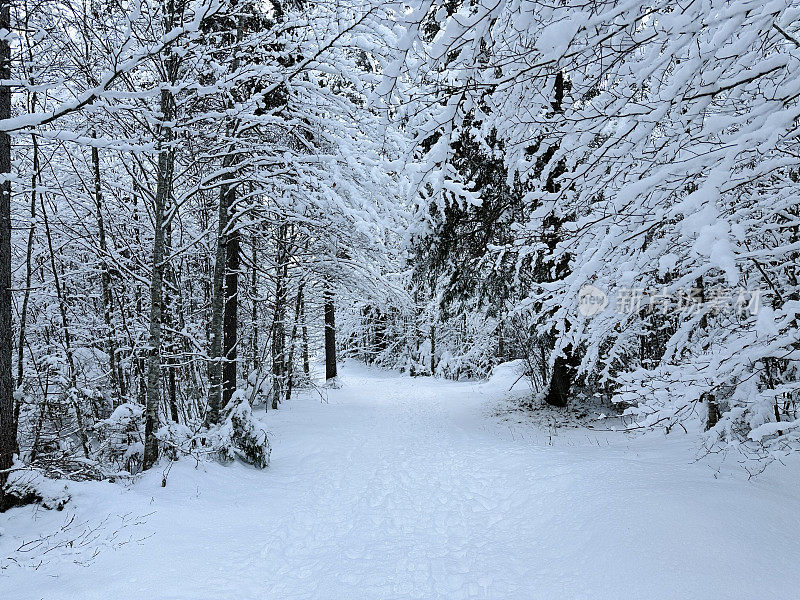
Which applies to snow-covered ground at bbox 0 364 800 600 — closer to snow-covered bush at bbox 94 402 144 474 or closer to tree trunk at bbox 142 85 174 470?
tree trunk at bbox 142 85 174 470

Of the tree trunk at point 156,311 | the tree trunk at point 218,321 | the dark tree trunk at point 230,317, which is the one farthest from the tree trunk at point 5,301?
the dark tree trunk at point 230,317

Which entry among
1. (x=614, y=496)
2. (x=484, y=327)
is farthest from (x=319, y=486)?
(x=484, y=327)

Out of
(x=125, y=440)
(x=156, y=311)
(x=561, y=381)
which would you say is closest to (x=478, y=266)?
(x=561, y=381)

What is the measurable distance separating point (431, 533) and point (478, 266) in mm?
5832

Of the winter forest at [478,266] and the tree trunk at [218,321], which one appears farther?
the tree trunk at [218,321]

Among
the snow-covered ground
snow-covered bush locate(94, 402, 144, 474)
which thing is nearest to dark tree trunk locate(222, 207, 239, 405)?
snow-covered bush locate(94, 402, 144, 474)

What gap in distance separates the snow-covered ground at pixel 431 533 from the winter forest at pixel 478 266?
0.03 metres

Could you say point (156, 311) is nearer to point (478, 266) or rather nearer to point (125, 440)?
point (125, 440)

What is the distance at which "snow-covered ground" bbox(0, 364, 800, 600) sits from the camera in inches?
118

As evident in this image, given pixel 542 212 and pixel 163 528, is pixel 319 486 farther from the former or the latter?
pixel 542 212

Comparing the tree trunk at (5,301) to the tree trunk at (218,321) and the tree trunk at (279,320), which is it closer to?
the tree trunk at (218,321)

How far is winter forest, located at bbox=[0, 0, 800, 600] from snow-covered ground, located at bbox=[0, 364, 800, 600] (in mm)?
28

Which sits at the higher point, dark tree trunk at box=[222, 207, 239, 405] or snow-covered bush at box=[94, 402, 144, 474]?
dark tree trunk at box=[222, 207, 239, 405]

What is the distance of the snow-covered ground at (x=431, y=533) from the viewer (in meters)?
3.00
